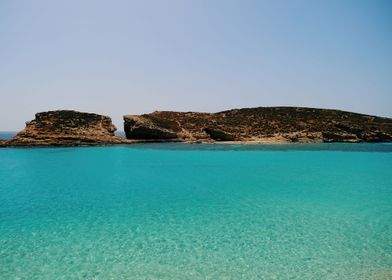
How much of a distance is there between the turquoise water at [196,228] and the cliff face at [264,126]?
40198 mm

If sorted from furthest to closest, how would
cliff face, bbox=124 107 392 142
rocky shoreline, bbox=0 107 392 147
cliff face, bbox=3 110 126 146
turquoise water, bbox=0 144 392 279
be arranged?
cliff face, bbox=124 107 392 142 < rocky shoreline, bbox=0 107 392 147 < cliff face, bbox=3 110 126 146 < turquoise water, bbox=0 144 392 279

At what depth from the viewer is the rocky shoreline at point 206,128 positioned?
183 feet

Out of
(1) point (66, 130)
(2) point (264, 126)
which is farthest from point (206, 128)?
(1) point (66, 130)

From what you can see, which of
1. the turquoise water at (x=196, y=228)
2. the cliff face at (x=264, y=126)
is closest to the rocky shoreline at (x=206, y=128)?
the cliff face at (x=264, y=126)

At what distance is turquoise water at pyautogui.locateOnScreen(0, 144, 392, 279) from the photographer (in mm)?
8336

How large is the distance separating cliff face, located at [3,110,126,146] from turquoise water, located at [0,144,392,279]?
33388 millimetres

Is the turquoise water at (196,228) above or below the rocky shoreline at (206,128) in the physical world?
below

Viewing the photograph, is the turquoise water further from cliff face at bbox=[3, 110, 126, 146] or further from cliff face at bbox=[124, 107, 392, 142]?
cliff face at bbox=[124, 107, 392, 142]

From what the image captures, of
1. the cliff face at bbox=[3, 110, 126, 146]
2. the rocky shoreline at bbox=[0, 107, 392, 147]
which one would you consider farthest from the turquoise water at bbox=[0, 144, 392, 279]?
the rocky shoreline at bbox=[0, 107, 392, 147]

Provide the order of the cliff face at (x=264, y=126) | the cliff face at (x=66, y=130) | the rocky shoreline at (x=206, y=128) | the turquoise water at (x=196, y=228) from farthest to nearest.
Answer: the cliff face at (x=264, y=126)
the rocky shoreline at (x=206, y=128)
the cliff face at (x=66, y=130)
the turquoise water at (x=196, y=228)

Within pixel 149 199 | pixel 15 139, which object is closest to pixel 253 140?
pixel 15 139

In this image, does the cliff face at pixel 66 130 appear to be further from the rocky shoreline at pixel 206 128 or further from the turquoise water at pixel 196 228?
the turquoise water at pixel 196 228

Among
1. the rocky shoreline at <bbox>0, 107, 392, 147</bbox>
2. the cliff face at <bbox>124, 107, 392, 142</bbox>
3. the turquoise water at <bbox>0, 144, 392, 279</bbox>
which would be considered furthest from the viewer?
the cliff face at <bbox>124, 107, 392, 142</bbox>

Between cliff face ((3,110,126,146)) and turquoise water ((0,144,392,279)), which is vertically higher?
cliff face ((3,110,126,146))
